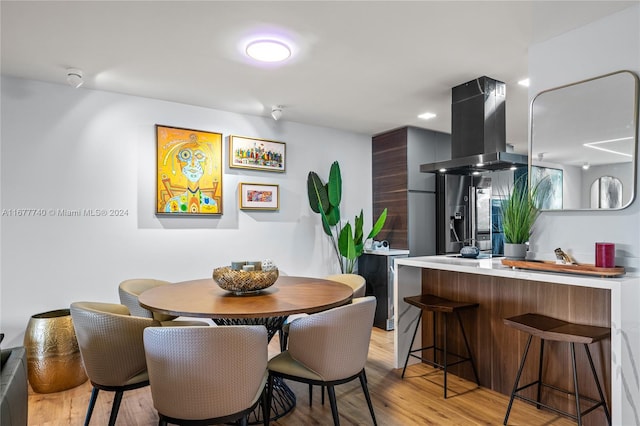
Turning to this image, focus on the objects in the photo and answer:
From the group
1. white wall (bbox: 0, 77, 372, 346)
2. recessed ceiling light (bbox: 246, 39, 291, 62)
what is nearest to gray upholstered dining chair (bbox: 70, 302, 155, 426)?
white wall (bbox: 0, 77, 372, 346)

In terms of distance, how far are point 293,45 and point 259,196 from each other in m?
1.94

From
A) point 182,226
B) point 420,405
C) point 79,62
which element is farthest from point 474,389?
point 79,62

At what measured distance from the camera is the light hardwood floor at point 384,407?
2291mm

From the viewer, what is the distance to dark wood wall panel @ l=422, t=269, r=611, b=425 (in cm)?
218

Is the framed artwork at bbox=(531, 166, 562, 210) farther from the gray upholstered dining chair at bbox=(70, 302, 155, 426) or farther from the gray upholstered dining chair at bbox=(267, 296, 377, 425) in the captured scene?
the gray upholstered dining chair at bbox=(70, 302, 155, 426)

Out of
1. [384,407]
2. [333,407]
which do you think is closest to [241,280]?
[333,407]

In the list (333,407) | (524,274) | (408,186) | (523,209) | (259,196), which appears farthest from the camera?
(408,186)

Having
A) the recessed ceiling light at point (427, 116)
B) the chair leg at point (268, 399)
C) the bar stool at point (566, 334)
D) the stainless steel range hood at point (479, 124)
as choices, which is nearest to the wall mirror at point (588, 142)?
the stainless steel range hood at point (479, 124)

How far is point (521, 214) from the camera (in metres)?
2.57

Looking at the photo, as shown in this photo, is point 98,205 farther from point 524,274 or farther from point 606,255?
point 606,255

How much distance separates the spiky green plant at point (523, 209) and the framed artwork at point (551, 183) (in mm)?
22

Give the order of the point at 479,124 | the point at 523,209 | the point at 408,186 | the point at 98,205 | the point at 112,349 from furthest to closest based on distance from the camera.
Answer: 1. the point at 408,186
2. the point at 98,205
3. the point at 479,124
4. the point at 523,209
5. the point at 112,349

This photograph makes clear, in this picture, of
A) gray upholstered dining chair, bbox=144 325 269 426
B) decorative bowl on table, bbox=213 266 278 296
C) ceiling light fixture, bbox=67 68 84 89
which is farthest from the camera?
ceiling light fixture, bbox=67 68 84 89

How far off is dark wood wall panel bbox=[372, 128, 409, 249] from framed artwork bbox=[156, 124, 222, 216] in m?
2.14
